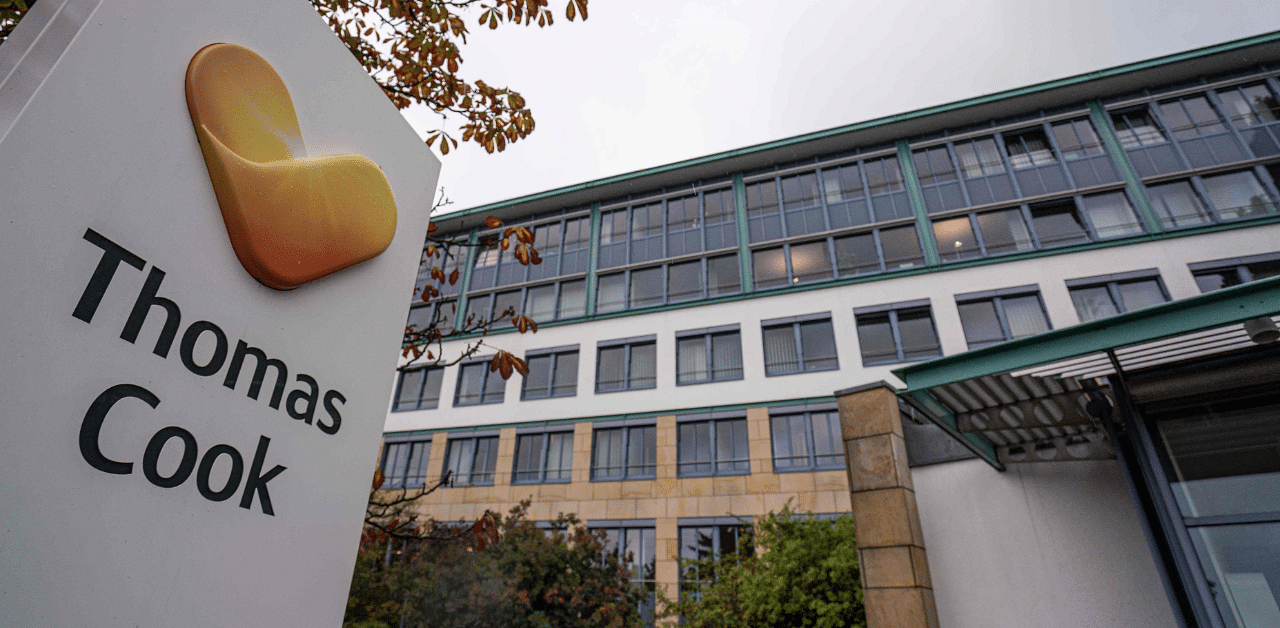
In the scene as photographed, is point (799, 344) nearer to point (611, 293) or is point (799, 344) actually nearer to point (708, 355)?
point (708, 355)

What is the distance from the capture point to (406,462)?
30406 millimetres

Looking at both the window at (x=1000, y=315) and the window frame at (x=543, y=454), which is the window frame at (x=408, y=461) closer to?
the window frame at (x=543, y=454)

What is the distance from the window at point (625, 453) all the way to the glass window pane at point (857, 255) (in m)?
10.7

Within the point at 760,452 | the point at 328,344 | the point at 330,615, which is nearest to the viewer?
the point at 330,615

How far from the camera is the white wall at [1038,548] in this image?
7.34 meters

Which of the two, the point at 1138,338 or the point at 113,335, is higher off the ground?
the point at 1138,338

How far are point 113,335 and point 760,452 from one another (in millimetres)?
23972

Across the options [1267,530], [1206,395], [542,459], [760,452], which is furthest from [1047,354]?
[542,459]

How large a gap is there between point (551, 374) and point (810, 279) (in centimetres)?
1249

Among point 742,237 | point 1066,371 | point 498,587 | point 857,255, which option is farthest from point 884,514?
point 742,237

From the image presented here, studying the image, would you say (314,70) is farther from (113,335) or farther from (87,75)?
(113,335)

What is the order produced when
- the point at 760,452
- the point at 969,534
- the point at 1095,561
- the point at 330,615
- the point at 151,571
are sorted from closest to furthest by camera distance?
1. the point at 151,571
2. the point at 330,615
3. the point at 1095,561
4. the point at 969,534
5. the point at 760,452

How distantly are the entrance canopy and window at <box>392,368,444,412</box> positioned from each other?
89.4 feet

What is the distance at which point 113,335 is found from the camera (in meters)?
1.83
